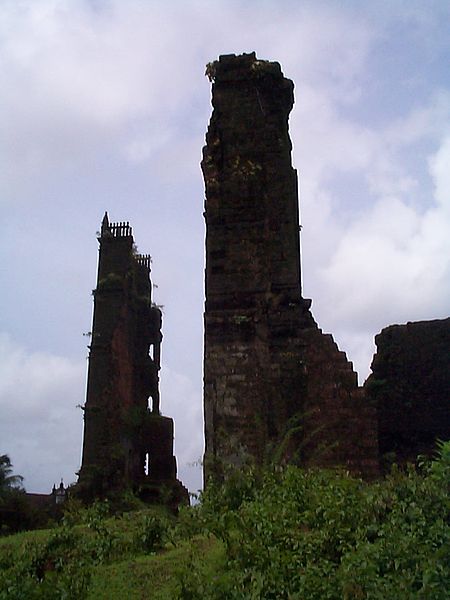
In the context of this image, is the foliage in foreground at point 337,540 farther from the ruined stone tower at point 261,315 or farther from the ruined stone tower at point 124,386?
the ruined stone tower at point 124,386

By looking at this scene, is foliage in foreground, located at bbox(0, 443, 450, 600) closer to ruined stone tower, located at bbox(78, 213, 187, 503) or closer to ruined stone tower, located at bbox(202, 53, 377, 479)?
ruined stone tower, located at bbox(202, 53, 377, 479)

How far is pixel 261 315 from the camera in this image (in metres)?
8.49

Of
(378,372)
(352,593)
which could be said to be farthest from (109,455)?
(352,593)

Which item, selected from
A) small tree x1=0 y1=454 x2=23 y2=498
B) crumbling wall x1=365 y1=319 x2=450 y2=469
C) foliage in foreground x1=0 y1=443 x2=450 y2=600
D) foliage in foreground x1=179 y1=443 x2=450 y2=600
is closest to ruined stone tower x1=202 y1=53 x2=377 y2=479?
foliage in foreground x1=0 y1=443 x2=450 y2=600

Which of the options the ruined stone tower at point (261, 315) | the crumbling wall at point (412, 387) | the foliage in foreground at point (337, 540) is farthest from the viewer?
the crumbling wall at point (412, 387)

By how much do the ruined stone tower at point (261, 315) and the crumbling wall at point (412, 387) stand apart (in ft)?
5.75

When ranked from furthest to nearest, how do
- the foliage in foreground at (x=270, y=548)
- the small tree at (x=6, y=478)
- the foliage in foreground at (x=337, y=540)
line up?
the small tree at (x=6, y=478)
the foliage in foreground at (x=270, y=548)
the foliage in foreground at (x=337, y=540)

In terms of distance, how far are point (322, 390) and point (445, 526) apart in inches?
144

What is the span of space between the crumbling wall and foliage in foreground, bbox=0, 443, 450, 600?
11.6ft

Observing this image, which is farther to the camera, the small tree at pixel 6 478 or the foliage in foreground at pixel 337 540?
the small tree at pixel 6 478

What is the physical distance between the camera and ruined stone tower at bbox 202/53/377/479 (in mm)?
7848

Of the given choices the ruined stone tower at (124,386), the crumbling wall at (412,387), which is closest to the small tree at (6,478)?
the ruined stone tower at (124,386)

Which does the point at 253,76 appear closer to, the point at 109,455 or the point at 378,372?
the point at 378,372

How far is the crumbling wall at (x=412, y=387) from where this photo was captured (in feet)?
31.1
